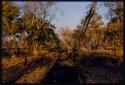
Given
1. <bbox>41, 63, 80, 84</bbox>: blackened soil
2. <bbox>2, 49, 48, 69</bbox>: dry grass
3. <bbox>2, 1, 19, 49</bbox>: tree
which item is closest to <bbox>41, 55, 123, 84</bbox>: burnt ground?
<bbox>41, 63, 80, 84</bbox>: blackened soil

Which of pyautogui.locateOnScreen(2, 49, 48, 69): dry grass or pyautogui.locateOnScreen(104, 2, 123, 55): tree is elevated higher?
pyautogui.locateOnScreen(104, 2, 123, 55): tree

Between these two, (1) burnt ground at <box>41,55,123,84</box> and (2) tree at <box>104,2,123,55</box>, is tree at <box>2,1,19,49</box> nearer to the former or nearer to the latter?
(1) burnt ground at <box>41,55,123,84</box>

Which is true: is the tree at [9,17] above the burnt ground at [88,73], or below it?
above

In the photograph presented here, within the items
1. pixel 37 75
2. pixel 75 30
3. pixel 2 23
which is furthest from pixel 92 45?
pixel 2 23

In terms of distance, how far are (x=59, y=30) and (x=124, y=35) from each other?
1.37 metres

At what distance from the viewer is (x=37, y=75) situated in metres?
10.2

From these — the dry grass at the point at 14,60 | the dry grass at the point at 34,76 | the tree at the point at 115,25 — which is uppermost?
the tree at the point at 115,25

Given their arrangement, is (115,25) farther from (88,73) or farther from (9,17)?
(9,17)

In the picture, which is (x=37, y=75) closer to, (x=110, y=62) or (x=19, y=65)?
(x=19, y=65)

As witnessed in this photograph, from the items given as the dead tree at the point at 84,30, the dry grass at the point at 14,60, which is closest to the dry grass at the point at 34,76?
the dry grass at the point at 14,60

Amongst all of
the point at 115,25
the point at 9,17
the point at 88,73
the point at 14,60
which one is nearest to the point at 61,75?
the point at 88,73

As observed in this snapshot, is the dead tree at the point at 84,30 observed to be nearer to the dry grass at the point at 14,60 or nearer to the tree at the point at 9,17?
the dry grass at the point at 14,60

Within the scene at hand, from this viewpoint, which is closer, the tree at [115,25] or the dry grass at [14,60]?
the tree at [115,25]

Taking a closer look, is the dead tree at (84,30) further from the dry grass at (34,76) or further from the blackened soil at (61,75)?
the dry grass at (34,76)
